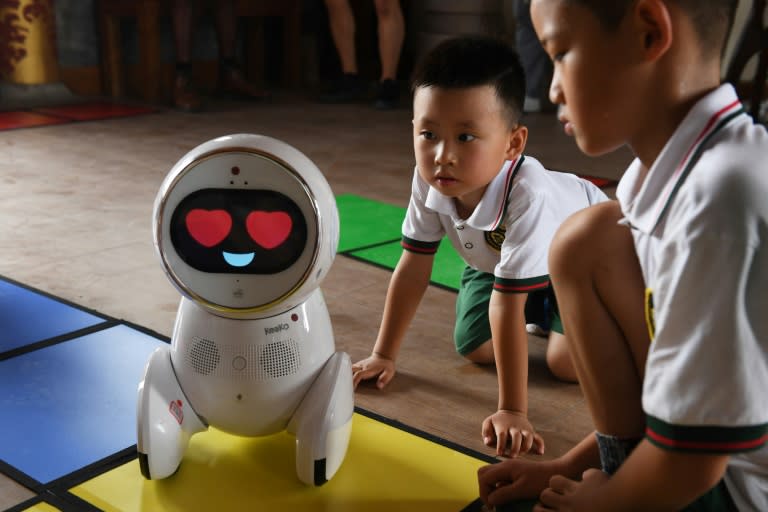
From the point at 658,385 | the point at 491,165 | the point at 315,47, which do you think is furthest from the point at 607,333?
the point at 315,47

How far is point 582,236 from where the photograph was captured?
32.8 inches

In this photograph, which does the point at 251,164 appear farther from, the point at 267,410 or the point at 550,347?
the point at 550,347

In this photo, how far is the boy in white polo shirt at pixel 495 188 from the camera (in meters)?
1.13

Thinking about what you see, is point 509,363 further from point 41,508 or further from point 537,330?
point 41,508

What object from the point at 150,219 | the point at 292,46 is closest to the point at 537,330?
the point at 150,219

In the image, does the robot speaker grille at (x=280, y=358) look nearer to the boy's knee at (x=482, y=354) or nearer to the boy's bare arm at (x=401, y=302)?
the boy's bare arm at (x=401, y=302)

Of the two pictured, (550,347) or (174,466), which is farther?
(550,347)

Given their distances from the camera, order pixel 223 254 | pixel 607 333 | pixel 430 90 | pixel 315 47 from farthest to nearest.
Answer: pixel 315 47
pixel 430 90
pixel 223 254
pixel 607 333

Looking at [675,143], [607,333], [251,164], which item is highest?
[675,143]

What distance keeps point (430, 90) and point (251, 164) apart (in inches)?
12.4

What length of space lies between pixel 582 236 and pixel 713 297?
0.80 feet

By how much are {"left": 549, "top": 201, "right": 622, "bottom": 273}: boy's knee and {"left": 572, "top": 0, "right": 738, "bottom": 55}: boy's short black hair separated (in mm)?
198

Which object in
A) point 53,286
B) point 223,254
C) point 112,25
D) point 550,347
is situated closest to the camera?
point 223,254

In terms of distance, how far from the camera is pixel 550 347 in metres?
1.34
